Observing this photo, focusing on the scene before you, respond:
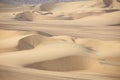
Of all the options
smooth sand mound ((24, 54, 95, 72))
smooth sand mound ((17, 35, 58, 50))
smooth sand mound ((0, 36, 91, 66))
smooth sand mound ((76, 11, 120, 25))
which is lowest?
smooth sand mound ((24, 54, 95, 72))

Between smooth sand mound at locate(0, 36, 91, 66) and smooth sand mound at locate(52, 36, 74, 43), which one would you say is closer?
smooth sand mound at locate(0, 36, 91, 66)

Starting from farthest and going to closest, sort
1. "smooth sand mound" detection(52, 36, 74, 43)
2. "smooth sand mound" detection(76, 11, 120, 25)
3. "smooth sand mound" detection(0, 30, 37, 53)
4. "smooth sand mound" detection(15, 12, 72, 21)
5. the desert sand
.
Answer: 1. "smooth sand mound" detection(15, 12, 72, 21)
2. "smooth sand mound" detection(76, 11, 120, 25)
3. "smooth sand mound" detection(52, 36, 74, 43)
4. "smooth sand mound" detection(0, 30, 37, 53)
5. the desert sand

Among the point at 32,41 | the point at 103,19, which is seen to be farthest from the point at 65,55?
the point at 103,19

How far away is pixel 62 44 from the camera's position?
206 centimetres

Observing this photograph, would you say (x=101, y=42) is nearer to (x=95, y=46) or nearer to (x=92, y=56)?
(x=95, y=46)

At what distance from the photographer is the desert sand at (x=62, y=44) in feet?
5.38

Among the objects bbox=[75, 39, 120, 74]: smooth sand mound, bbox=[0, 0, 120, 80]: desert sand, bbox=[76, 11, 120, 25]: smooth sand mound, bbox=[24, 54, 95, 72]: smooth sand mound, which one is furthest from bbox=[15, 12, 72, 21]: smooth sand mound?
bbox=[24, 54, 95, 72]: smooth sand mound

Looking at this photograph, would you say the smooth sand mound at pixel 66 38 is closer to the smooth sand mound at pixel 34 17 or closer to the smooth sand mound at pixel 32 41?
the smooth sand mound at pixel 32 41

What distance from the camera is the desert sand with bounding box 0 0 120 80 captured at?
64.6 inches

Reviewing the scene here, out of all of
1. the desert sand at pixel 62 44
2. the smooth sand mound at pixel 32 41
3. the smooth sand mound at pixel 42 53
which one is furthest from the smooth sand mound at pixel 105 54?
the smooth sand mound at pixel 32 41

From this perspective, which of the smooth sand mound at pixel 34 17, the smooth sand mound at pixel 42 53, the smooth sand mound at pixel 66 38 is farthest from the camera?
the smooth sand mound at pixel 34 17

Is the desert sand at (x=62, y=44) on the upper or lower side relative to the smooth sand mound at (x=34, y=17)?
lower

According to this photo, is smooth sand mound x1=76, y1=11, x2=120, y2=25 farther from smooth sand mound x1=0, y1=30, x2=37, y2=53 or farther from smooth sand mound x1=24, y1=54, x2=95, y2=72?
smooth sand mound x1=24, y1=54, x2=95, y2=72

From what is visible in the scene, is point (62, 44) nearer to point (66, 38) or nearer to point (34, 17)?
point (66, 38)
